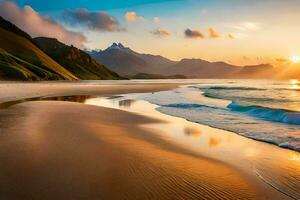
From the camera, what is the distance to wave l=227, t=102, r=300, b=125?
24.0m

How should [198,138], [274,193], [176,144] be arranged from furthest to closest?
[198,138] → [176,144] → [274,193]

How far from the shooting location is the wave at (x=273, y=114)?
78.9ft

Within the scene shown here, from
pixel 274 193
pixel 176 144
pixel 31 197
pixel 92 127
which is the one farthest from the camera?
pixel 92 127

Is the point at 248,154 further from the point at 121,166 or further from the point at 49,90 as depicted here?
the point at 49,90

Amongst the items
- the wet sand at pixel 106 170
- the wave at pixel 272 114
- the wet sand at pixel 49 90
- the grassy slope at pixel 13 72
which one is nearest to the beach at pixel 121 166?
the wet sand at pixel 106 170

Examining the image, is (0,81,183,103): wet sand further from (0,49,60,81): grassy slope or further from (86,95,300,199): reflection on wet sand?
(0,49,60,81): grassy slope

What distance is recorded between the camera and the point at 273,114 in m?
27.2

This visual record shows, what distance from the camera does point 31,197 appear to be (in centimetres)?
738

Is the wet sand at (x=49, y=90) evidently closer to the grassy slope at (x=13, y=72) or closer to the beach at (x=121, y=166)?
the beach at (x=121, y=166)

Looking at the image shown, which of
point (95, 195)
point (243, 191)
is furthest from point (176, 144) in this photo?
point (95, 195)

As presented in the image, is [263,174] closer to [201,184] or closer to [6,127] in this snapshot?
[201,184]

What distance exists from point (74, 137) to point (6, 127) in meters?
4.57

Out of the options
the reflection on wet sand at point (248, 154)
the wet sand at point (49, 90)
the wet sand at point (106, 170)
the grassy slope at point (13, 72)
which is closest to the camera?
the wet sand at point (106, 170)

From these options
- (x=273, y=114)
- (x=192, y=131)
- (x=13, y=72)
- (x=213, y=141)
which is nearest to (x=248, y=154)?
(x=213, y=141)
